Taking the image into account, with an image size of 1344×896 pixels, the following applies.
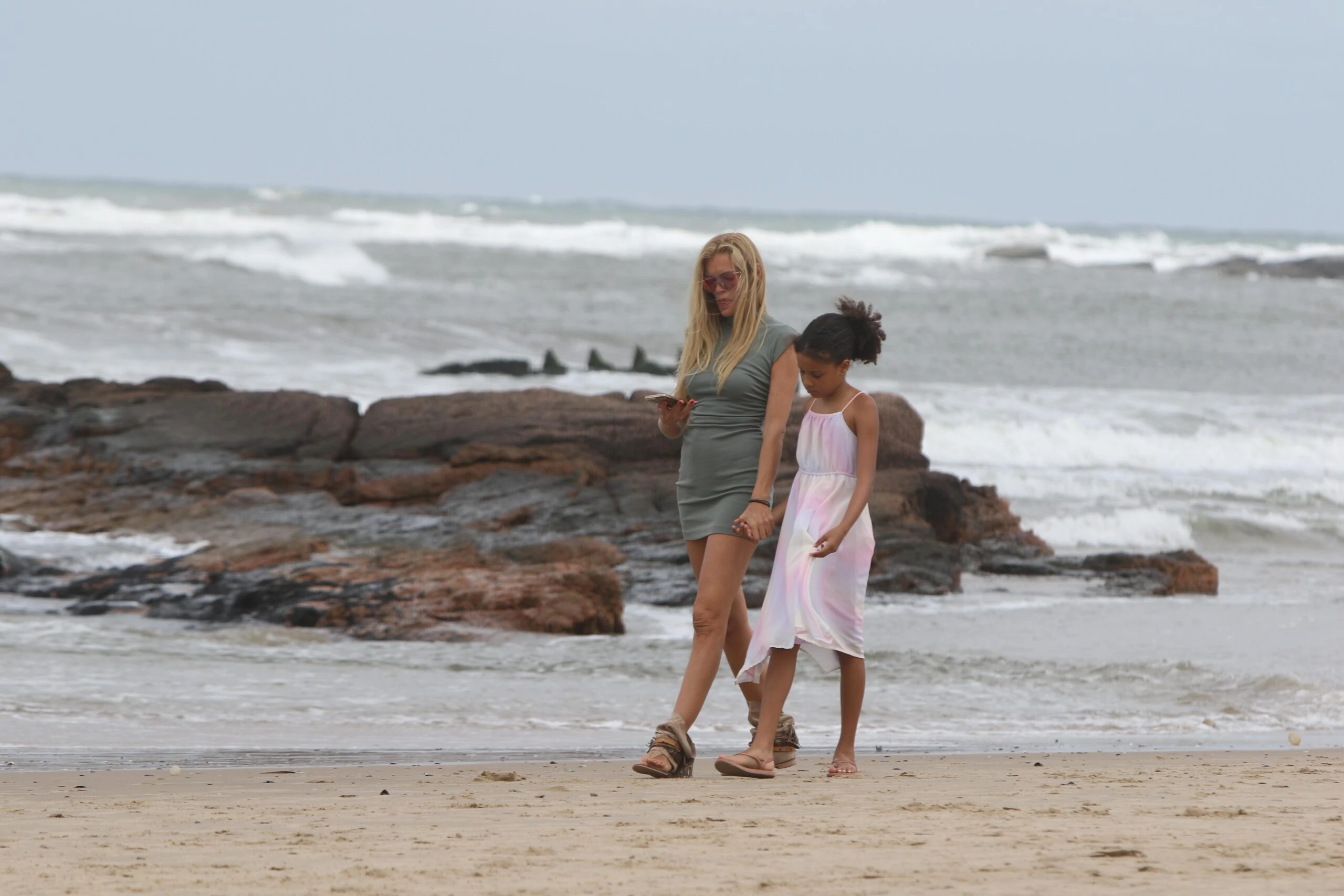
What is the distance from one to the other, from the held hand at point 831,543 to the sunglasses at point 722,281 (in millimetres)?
843

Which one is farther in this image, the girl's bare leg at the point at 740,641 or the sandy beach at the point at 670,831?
the girl's bare leg at the point at 740,641

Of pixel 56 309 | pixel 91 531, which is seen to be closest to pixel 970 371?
pixel 56 309

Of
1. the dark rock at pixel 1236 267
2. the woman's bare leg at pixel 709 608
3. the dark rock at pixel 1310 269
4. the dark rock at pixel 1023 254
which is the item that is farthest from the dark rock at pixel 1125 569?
the dark rock at pixel 1023 254

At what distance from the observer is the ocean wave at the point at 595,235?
49.8m

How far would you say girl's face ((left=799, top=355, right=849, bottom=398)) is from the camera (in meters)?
4.95

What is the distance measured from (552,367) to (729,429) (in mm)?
15925

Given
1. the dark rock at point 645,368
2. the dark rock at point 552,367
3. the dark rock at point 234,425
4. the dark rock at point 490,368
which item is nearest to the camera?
the dark rock at point 234,425

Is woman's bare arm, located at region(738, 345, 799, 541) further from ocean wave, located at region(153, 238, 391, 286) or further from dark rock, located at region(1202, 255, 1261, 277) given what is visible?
dark rock, located at region(1202, 255, 1261, 277)

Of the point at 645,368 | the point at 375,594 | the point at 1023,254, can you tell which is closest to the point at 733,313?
the point at 375,594

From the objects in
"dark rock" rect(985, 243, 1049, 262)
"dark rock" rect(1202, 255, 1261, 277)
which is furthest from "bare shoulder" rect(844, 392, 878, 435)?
"dark rock" rect(985, 243, 1049, 262)

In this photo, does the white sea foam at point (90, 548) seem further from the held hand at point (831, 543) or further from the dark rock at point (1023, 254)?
the dark rock at point (1023, 254)

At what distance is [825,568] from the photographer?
496 centimetres

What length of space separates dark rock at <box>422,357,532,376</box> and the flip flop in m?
15.3

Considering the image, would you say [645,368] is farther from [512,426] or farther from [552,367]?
[512,426]
